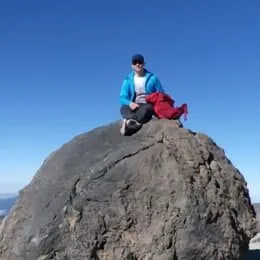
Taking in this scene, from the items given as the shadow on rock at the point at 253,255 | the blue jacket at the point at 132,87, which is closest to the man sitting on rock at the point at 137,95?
the blue jacket at the point at 132,87

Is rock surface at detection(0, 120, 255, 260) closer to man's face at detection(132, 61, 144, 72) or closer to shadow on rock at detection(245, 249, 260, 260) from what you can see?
man's face at detection(132, 61, 144, 72)

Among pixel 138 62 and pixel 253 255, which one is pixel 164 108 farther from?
pixel 253 255

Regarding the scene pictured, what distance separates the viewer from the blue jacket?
10.7m

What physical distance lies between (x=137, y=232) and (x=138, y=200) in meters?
0.51

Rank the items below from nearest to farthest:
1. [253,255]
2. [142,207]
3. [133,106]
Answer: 1. [142,207]
2. [133,106]
3. [253,255]

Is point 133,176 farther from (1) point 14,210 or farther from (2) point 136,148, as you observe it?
(1) point 14,210

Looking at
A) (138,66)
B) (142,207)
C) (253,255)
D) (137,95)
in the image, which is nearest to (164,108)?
(137,95)

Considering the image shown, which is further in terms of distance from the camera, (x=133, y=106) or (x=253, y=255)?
(x=253, y=255)

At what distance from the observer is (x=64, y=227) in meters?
9.34

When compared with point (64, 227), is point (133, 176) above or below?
above

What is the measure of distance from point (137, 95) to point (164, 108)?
1.89 feet

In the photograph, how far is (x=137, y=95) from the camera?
35.3 ft

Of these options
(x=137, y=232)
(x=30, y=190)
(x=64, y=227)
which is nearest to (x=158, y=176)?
(x=137, y=232)

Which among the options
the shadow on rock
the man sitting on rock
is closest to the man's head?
the man sitting on rock
